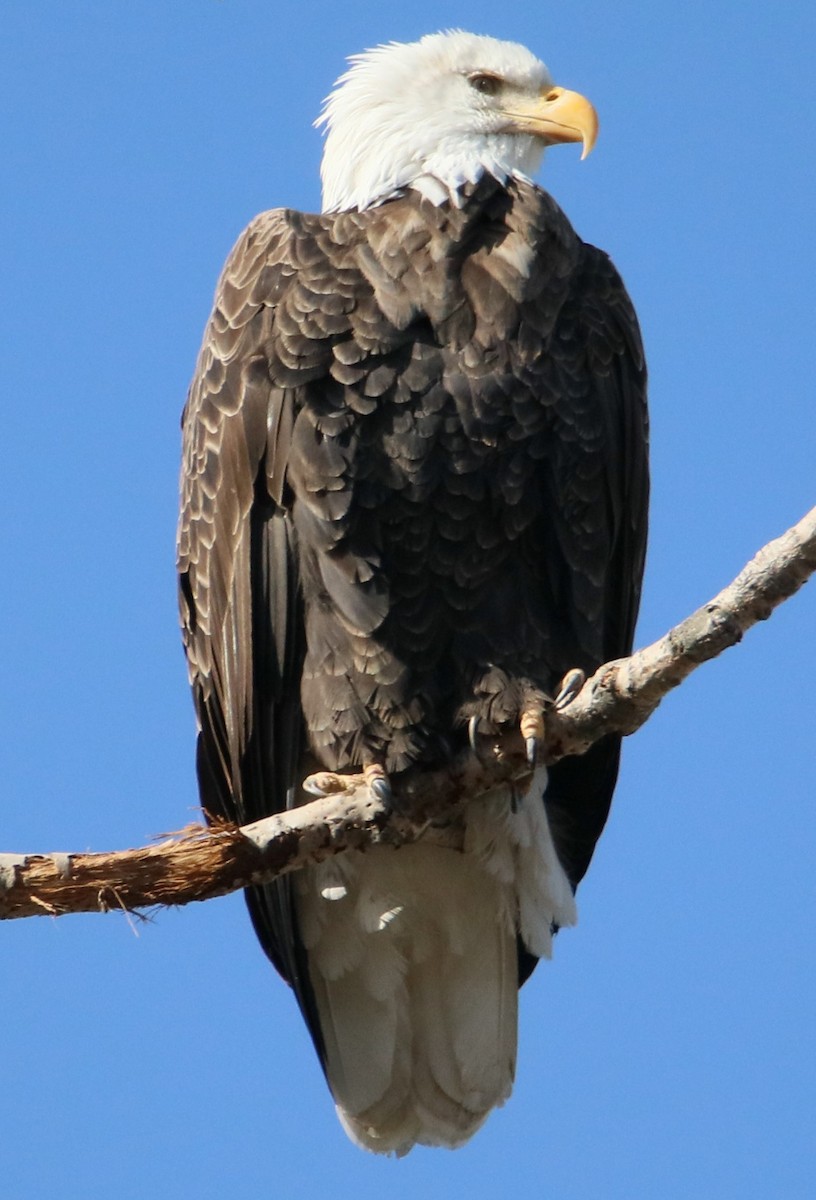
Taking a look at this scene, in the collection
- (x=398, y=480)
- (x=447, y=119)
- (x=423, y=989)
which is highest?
(x=447, y=119)

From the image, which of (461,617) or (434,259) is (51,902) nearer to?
(461,617)

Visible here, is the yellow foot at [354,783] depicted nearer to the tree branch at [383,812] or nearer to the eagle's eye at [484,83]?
the tree branch at [383,812]

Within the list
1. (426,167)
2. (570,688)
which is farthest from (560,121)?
(570,688)

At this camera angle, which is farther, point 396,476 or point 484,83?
point 484,83

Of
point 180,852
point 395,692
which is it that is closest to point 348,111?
point 395,692

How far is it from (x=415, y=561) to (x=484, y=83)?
66.6 inches

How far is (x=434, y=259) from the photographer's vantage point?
4723mm

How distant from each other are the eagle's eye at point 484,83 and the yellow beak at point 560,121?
86 millimetres

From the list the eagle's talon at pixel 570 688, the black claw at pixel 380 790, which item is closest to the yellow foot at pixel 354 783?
Result: the black claw at pixel 380 790

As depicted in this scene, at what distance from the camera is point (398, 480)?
14.9 ft

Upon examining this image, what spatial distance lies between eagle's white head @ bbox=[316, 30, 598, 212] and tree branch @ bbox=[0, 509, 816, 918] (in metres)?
1.74

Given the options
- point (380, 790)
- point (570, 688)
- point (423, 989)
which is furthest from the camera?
point (423, 989)

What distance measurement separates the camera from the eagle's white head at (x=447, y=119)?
521 cm

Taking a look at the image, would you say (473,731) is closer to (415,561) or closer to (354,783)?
(354,783)
